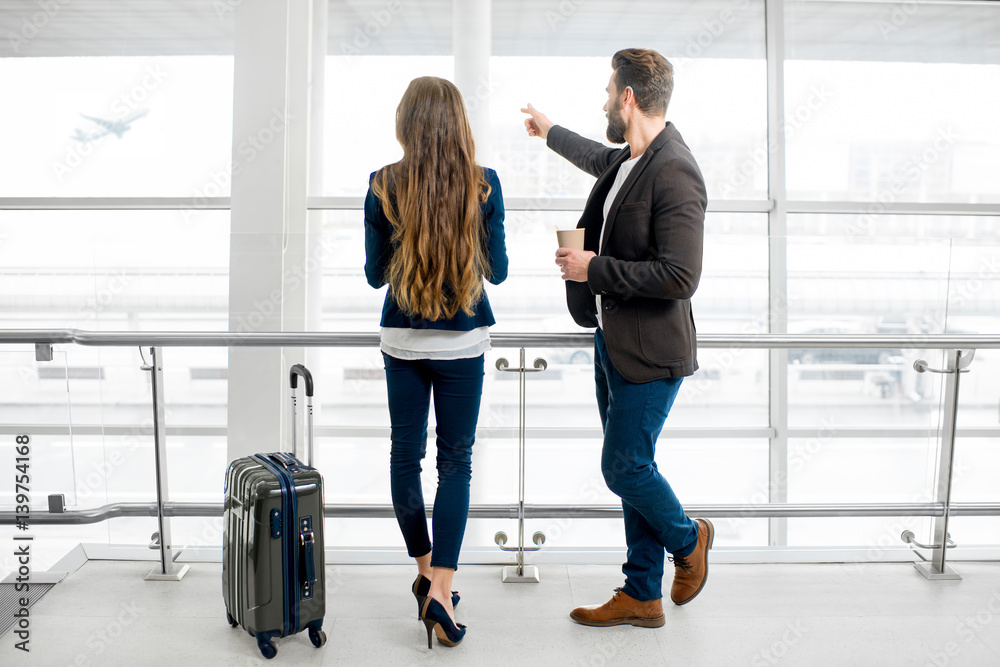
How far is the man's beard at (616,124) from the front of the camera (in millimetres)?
1665

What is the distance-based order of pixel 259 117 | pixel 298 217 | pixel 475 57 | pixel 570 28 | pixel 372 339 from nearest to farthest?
pixel 372 339
pixel 259 117
pixel 298 217
pixel 475 57
pixel 570 28

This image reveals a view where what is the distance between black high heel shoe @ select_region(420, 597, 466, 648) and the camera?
65.6 inches

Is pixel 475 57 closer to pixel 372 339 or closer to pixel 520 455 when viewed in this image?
pixel 372 339

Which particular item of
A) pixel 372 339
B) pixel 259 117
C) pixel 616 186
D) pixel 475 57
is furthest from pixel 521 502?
pixel 475 57

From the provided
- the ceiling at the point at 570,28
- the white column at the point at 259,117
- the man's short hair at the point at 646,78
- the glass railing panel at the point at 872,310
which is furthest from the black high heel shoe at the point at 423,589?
the ceiling at the point at 570,28

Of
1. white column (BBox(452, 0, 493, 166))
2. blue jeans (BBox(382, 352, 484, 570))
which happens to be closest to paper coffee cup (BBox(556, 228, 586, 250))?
blue jeans (BBox(382, 352, 484, 570))

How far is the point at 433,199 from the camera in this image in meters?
1.53

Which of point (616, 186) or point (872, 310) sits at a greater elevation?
point (616, 186)

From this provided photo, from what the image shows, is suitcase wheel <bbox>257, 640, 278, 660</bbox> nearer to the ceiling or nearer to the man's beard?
the man's beard

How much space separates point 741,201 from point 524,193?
5.58ft

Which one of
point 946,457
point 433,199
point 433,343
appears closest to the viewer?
point 433,199

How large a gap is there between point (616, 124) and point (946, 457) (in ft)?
5.55

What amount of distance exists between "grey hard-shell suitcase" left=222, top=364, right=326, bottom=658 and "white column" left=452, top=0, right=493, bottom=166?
349cm

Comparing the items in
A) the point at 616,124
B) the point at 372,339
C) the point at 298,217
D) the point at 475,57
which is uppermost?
the point at 475,57
